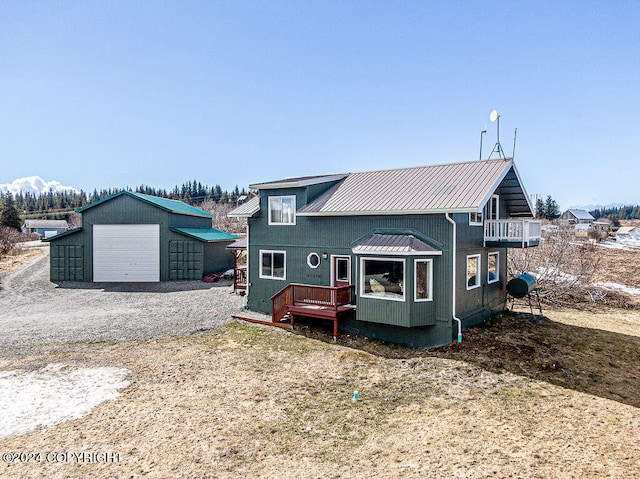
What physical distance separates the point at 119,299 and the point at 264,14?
1467 centimetres

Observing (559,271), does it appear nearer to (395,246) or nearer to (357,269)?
(395,246)

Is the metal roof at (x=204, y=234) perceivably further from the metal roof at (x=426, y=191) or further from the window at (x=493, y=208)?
the window at (x=493, y=208)

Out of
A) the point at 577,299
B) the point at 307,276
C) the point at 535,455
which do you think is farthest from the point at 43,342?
the point at 577,299

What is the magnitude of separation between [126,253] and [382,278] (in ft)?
61.2

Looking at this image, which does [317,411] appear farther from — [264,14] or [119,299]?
[119,299]

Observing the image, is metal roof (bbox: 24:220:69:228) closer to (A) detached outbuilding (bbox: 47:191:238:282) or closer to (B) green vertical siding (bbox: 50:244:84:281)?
(B) green vertical siding (bbox: 50:244:84:281)

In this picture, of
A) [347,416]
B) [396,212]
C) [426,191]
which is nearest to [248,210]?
[396,212]

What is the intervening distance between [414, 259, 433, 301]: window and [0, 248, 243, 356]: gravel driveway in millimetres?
7394

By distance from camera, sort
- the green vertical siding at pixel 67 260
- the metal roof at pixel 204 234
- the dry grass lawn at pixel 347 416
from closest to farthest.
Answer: the dry grass lawn at pixel 347 416 < the metal roof at pixel 204 234 < the green vertical siding at pixel 67 260

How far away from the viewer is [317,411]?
741cm

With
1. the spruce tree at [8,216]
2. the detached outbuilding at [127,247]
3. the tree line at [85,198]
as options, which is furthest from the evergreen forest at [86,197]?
the detached outbuilding at [127,247]

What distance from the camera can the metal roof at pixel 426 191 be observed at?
10.9 metres

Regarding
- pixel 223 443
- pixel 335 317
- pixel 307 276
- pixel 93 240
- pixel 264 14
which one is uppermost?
pixel 264 14

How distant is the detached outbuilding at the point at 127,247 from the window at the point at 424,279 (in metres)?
16.0
